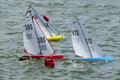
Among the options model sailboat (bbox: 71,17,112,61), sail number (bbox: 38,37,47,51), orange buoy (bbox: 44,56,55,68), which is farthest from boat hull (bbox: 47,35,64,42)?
orange buoy (bbox: 44,56,55,68)

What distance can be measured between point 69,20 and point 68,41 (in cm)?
1301

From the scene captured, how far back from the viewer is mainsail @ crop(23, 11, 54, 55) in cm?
5541

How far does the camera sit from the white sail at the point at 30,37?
180ft

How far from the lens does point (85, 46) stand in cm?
5516

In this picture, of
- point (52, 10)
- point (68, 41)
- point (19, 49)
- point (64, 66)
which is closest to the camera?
point (64, 66)

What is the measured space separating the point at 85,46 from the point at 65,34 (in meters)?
15.7

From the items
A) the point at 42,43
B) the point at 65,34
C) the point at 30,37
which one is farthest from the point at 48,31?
the point at 30,37

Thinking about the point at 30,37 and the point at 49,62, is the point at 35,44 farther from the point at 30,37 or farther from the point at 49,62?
the point at 49,62

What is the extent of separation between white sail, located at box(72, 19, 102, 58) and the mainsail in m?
2.74

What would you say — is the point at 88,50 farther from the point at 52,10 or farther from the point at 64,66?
the point at 52,10

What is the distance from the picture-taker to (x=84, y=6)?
88.9 metres

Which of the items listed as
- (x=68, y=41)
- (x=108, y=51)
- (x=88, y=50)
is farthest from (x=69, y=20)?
(x=88, y=50)

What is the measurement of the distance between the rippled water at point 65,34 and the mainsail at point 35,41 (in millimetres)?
1688

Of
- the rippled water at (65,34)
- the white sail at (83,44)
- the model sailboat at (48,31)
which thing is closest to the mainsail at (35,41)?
the rippled water at (65,34)
